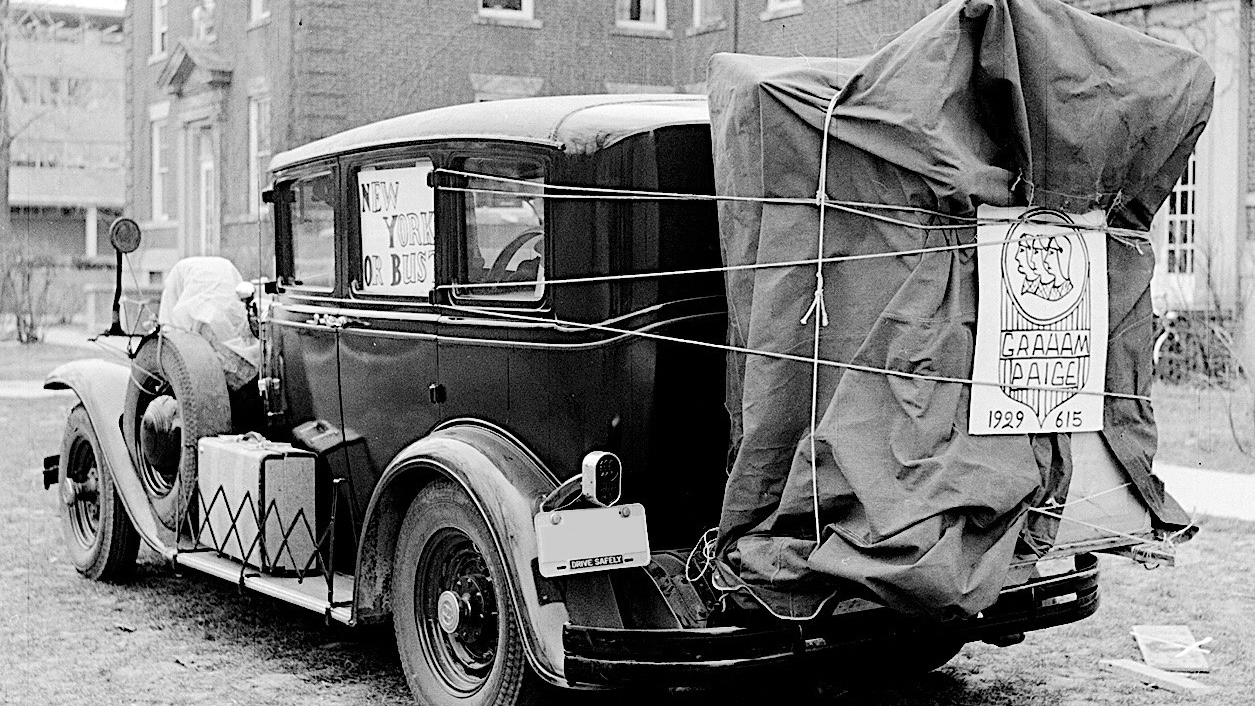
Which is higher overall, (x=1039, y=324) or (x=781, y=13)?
(x=781, y=13)

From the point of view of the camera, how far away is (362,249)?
227 inches

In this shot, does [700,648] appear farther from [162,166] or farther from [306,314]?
[162,166]

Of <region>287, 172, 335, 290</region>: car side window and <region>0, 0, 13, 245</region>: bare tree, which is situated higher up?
<region>0, 0, 13, 245</region>: bare tree

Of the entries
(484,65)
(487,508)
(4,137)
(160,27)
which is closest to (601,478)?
(487,508)

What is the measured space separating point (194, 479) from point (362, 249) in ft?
4.60

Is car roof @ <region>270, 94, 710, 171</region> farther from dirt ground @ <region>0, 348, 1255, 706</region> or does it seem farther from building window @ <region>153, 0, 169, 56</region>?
building window @ <region>153, 0, 169, 56</region>

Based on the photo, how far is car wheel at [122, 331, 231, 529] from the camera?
251 inches

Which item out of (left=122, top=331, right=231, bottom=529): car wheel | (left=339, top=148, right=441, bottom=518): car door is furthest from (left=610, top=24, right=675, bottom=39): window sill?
(left=339, top=148, right=441, bottom=518): car door

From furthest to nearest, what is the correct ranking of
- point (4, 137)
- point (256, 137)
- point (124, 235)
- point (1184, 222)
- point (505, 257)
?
point (4, 137) < point (256, 137) < point (1184, 222) < point (124, 235) < point (505, 257)

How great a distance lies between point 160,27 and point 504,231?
25.8 m

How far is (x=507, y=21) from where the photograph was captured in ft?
72.7

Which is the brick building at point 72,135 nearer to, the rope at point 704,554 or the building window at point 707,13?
the building window at point 707,13

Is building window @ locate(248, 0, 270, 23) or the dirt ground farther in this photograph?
building window @ locate(248, 0, 270, 23)

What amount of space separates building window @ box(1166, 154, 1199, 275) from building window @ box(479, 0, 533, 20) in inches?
385
